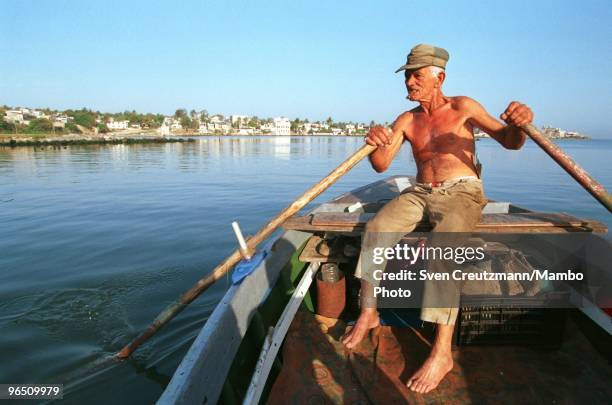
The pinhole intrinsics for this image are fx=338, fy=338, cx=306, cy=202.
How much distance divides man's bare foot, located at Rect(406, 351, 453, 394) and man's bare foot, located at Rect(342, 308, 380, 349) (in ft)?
1.98

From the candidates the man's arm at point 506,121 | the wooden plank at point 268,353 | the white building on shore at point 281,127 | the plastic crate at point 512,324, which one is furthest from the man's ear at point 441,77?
the white building on shore at point 281,127

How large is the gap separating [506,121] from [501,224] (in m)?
0.91

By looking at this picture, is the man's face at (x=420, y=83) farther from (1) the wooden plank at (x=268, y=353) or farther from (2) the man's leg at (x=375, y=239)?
(1) the wooden plank at (x=268, y=353)

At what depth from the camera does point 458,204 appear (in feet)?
9.82

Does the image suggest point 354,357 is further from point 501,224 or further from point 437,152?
point 437,152

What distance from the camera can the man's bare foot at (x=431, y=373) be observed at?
2.55 metres

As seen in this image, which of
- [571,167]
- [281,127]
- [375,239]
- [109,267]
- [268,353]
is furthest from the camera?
[281,127]

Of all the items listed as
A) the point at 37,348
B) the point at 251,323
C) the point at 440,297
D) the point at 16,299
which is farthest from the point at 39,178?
the point at 440,297

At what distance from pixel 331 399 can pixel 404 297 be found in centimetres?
137

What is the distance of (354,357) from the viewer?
117 inches

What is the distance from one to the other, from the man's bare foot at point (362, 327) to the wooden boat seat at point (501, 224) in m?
0.80

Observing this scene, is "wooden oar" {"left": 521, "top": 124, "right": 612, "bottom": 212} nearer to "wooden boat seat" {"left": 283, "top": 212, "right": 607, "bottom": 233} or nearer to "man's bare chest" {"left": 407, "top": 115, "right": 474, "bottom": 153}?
"wooden boat seat" {"left": 283, "top": 212, "right": 607, "bottom": 233}

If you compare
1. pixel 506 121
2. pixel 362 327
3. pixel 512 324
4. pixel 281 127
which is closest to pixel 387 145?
pixel 506 121

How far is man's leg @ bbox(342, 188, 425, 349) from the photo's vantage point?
308 cm
